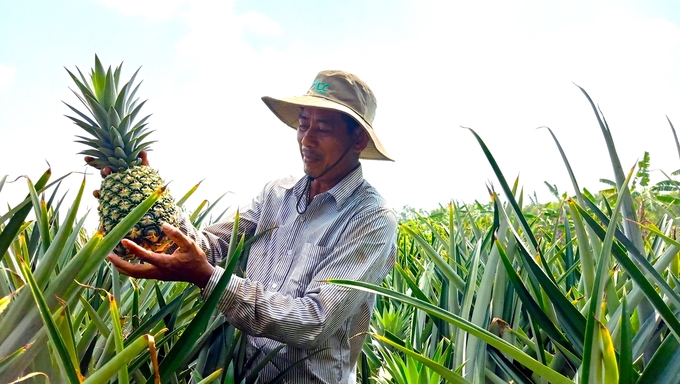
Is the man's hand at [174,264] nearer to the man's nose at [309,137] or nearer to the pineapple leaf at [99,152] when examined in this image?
the pineapple leaf at [99,152]

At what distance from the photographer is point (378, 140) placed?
6.25ft

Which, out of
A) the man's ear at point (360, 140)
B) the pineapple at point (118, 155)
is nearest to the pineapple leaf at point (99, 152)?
the pineapple at point (118, 155)

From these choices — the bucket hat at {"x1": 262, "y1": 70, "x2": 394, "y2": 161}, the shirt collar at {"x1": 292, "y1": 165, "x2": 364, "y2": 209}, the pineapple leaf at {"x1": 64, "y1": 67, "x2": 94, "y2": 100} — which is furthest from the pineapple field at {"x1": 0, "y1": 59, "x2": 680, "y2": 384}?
the bucket hat at {"x1": 262, "y1": 70, "x2": 394, "y2": 161}

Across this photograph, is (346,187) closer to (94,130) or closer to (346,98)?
(346,98)

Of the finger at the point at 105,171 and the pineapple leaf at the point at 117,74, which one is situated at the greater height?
the pineapple leaf at the point at 117,74

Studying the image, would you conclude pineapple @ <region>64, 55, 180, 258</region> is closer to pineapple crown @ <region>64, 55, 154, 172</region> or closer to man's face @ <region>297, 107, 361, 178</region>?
pineapple crown @ <region>64, 55, 154, 172</region>

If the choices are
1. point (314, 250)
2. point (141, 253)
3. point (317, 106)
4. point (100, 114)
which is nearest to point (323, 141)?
point (317, 106)

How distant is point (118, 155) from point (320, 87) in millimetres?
728

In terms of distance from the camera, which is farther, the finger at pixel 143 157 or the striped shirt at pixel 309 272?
the finger at pixel 143 157

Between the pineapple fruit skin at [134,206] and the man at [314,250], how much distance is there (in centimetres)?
17

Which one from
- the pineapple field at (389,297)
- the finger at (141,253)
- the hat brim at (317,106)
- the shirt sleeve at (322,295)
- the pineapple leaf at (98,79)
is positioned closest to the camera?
the pineapple field at (389,297)

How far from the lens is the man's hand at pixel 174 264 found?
1160mm

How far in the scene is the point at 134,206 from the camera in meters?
1.33

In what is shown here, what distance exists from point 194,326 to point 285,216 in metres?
1.09
